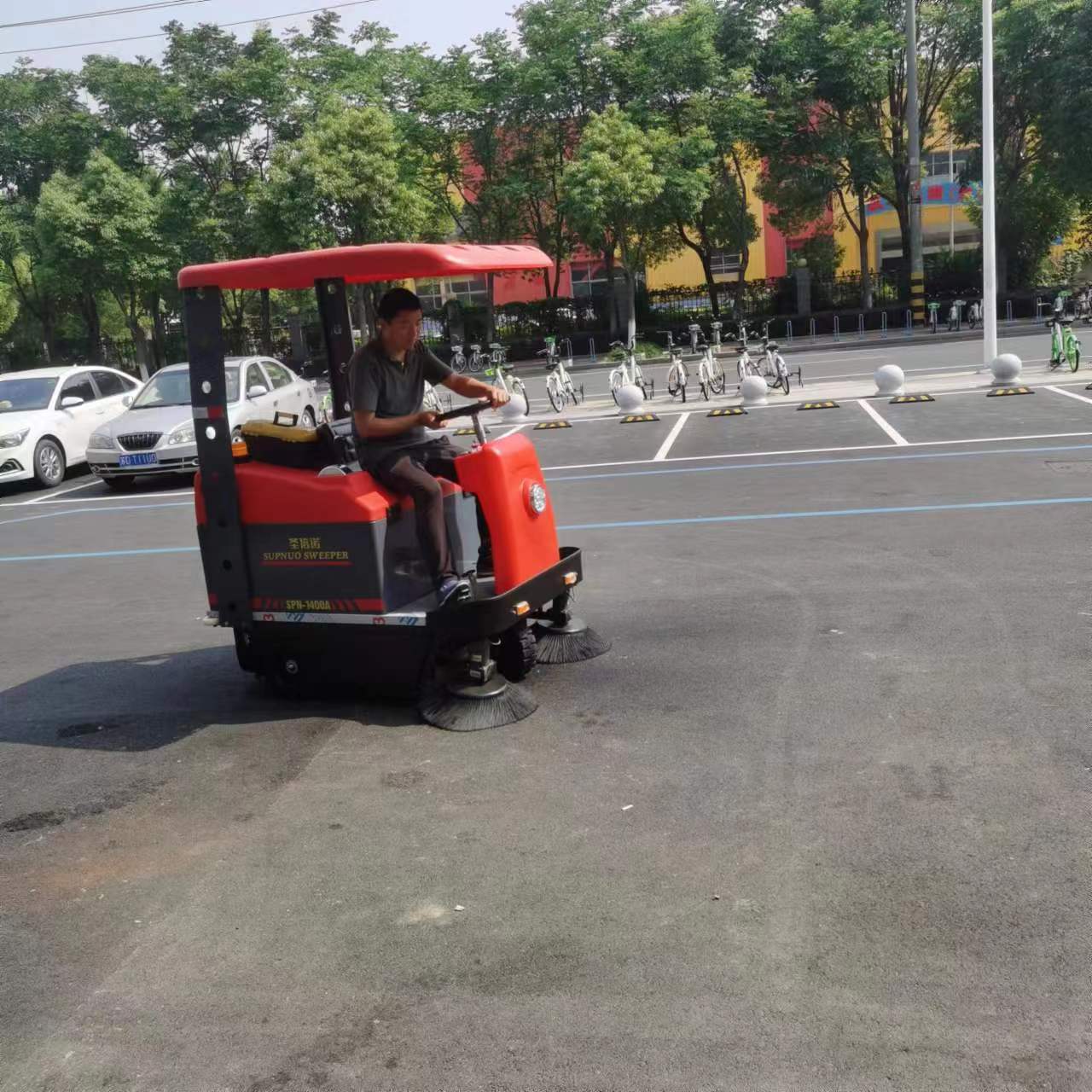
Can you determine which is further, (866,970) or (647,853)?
(647,853)

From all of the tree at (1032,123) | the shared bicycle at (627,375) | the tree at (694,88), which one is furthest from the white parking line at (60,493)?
the tree at (1032,123)

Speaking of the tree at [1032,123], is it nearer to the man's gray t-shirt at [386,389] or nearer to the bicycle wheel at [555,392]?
the bicycle wheel at [555,392]

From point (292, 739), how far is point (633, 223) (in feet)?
103

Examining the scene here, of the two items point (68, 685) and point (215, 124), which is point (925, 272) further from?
point (68, 685)

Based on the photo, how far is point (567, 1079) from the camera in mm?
2949

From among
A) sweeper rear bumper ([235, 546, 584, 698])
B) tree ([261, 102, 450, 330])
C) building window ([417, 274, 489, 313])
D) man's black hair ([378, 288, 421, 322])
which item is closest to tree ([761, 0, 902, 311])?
tree ([261, 102, 450, 330])

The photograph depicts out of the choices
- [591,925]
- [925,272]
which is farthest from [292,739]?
[925,272]

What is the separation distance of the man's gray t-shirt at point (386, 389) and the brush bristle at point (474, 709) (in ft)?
4.03

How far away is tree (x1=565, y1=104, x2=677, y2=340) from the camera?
1298 inches

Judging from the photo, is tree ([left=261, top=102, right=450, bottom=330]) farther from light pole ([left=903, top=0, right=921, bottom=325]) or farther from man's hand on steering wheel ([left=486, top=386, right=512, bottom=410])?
man's hand on steering wheel ([left=486, top=386, right=512, bottom=410])

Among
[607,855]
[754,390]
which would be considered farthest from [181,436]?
[607,855]

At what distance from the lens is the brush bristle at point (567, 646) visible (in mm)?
6418

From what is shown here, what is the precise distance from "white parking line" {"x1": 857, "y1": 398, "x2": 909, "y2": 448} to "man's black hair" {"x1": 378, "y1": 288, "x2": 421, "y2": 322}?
352 inches

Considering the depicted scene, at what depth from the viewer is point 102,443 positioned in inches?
571
